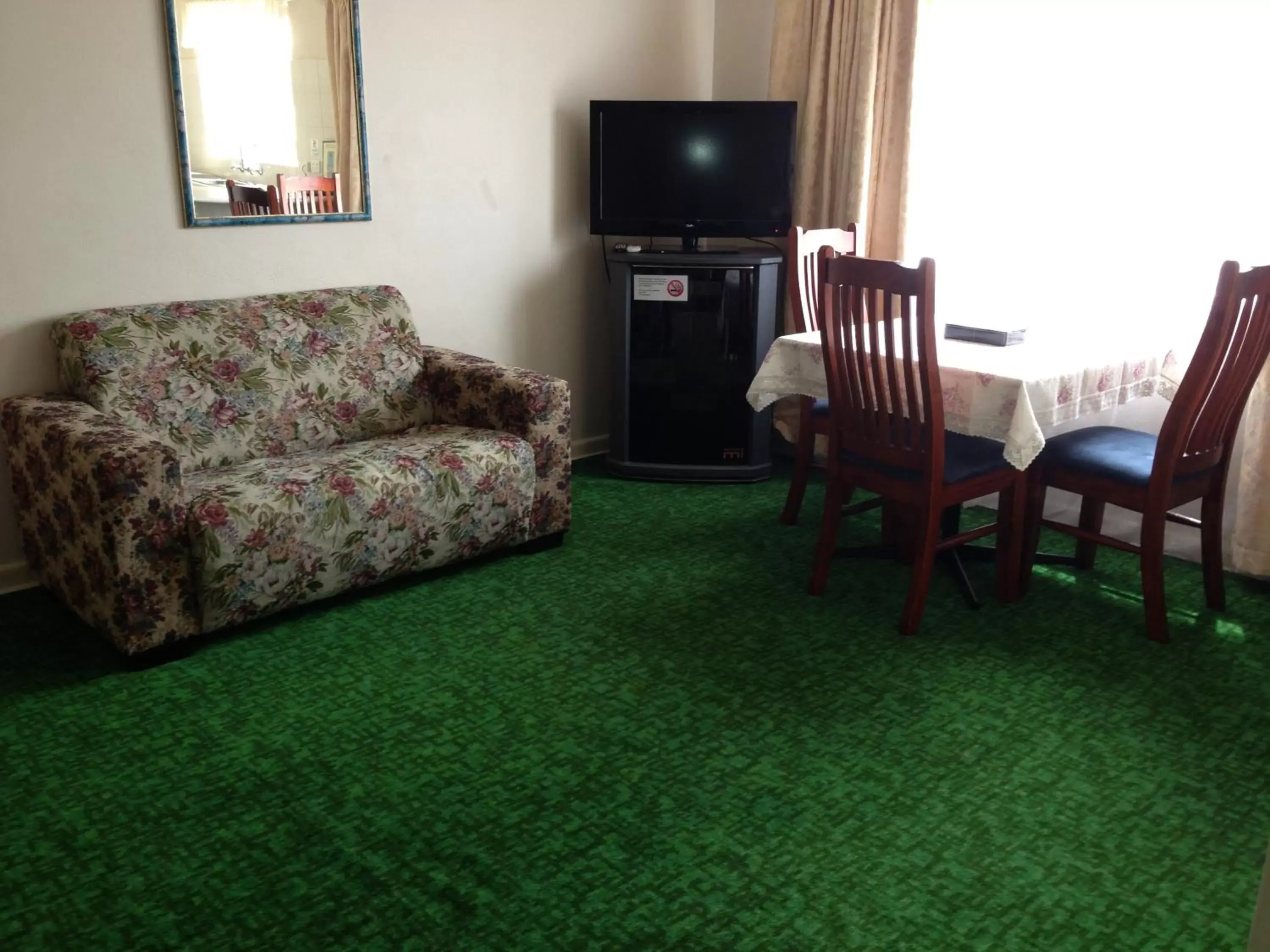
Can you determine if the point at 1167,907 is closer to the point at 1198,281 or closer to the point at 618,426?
the point at 1198,281

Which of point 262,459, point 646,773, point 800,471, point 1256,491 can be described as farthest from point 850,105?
point 646,773

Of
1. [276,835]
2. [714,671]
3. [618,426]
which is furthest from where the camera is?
[618,426]

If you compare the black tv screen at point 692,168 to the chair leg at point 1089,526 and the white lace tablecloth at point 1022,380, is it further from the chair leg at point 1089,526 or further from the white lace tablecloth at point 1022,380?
the chair leg at point 1089,526

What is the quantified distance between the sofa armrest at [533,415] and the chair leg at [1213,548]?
6.15ft

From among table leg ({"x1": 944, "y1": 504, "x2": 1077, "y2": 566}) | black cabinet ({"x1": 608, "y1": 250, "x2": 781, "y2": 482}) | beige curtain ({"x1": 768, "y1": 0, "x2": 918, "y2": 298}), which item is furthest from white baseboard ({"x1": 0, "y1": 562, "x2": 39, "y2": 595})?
beige curtain ({"x1": 768, "y1": 0, "x2": 918, "y2": 298})

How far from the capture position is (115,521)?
2523 millimetres

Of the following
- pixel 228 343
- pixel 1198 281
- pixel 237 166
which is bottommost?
pixel 228 343

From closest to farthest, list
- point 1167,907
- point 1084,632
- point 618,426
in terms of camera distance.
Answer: point 1167,907, point 1084,632, point 618,426

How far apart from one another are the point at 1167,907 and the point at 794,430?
279cm

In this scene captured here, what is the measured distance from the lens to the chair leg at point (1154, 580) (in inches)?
113

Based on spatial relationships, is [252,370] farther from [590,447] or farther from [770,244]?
[770,244]

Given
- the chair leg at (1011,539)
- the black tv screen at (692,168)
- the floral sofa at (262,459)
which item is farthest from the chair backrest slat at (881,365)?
the black tv screen at (692,168)

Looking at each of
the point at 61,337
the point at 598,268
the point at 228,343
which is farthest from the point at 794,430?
the point at 61,337

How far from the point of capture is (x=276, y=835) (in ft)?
6.67
